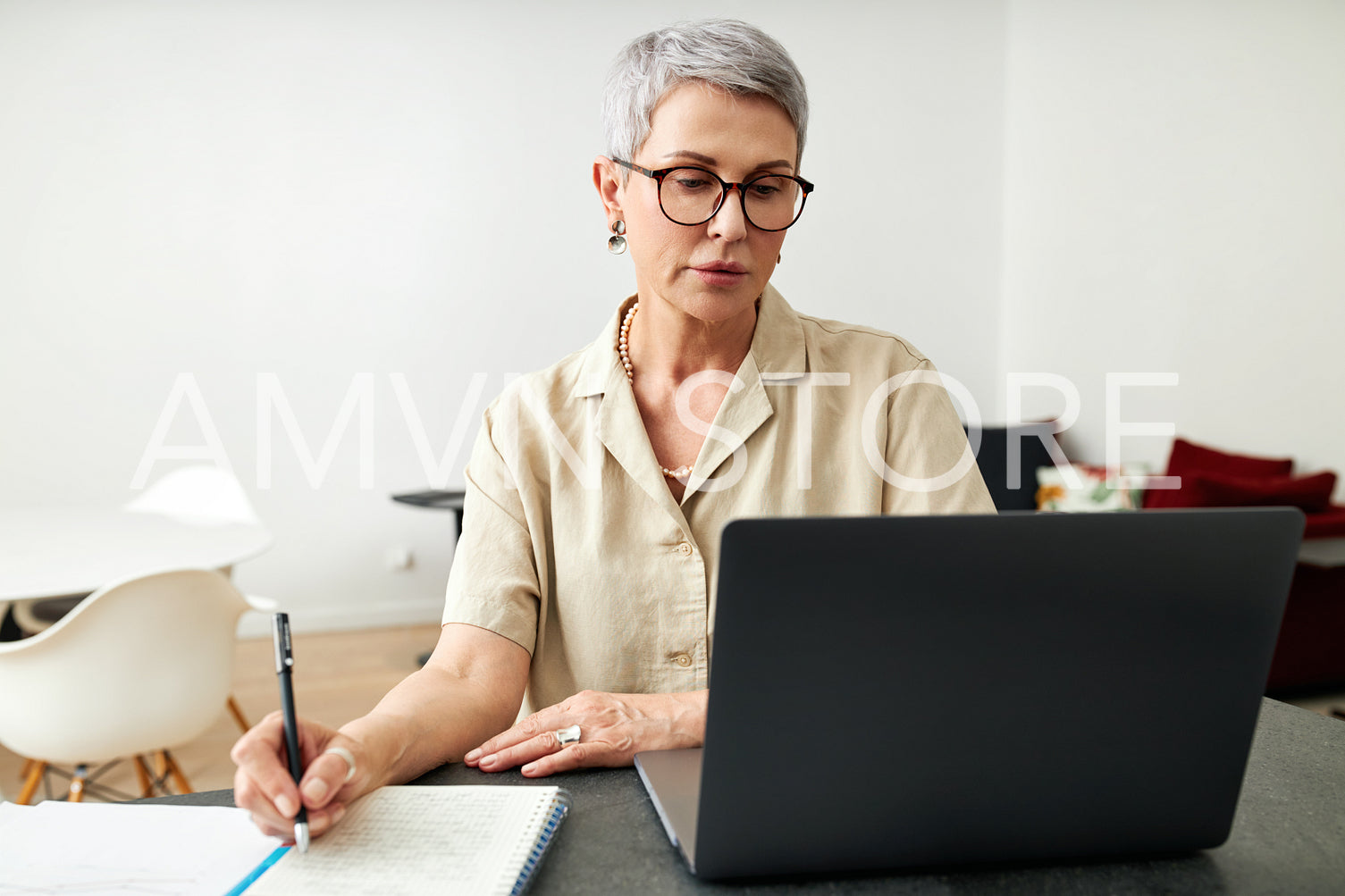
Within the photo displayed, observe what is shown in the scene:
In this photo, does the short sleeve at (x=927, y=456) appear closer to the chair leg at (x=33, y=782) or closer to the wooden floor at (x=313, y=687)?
the chair leg at (x=33, y=782)

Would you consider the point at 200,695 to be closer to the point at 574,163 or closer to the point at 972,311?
the point at 574,163

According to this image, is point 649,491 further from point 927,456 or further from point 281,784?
point 281,784

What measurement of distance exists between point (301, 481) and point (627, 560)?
3669mm

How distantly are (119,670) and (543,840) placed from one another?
1648 mm

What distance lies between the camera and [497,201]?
15.0ft

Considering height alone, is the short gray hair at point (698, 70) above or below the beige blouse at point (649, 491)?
above

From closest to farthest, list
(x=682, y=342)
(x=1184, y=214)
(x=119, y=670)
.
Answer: (x=682, y=342) → (x=119, y=670) → (x=1184, y=214)

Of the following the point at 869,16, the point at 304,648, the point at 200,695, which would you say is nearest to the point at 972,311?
the point at 869,16

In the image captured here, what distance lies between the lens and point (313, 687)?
370 centimetres

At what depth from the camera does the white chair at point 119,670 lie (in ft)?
6.31

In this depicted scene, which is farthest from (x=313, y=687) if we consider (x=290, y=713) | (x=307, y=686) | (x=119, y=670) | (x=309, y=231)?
(x=290, y=713)

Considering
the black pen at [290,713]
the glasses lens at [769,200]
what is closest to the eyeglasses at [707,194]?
the glasses lens at [769,200]

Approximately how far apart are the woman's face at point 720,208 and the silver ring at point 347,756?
2.07ft

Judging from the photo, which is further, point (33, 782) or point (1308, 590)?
point (1308, 590)
